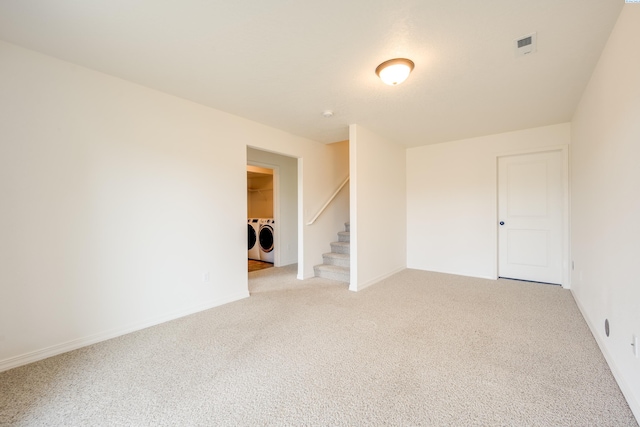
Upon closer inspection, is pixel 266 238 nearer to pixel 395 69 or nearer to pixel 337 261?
pixel 337 261

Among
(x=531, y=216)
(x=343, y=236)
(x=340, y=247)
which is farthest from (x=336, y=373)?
(x=531, y=216)

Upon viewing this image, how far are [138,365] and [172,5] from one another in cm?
235

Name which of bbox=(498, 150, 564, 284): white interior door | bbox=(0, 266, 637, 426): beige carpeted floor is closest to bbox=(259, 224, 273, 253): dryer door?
bbox=(0, 266, 637, 426): beige carpeted floor

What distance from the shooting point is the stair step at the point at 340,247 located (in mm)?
4473

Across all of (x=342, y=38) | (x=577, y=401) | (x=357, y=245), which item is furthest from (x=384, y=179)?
(x=577, y=401)

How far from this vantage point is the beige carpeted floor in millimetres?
1396

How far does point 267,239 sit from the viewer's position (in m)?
5.56

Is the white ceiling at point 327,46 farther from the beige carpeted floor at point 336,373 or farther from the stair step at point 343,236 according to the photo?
the stair step at point 343,236

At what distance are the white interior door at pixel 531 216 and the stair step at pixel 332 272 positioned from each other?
2489mm

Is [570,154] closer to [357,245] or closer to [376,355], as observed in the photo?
[357,245]

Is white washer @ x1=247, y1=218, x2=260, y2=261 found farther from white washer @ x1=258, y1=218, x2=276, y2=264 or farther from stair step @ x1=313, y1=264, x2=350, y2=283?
stair step @ x1=313, y1=264, x2=350, y2=283

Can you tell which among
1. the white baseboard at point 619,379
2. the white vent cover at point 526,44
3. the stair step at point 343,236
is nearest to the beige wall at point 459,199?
the stair step at point 343,236

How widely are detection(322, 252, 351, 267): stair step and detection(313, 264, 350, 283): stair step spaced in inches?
3.2

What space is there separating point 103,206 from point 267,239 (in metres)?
3.45
